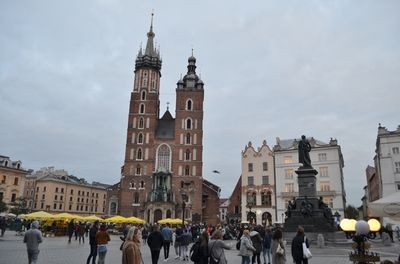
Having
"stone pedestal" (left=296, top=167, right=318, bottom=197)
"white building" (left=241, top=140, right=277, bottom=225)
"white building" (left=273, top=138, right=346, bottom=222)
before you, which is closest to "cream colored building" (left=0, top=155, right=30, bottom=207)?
"white building" (left=241, top=140, right=277, bottom=225)

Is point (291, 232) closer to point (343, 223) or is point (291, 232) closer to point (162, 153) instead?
point (343, 223)

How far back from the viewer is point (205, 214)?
6850 centimetres

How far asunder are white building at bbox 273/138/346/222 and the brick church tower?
15.4 metres

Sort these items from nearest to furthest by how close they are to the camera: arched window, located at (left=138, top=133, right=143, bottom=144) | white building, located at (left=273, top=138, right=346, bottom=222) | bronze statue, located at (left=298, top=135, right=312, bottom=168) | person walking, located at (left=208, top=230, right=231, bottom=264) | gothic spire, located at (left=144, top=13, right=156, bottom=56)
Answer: person walking, located at (left=208, top=230, right=231, bottom=264), bronze statue, located at (left=298, top=135, right=312, bottom=168), white building, located at (left=273, top=138, right=346, bottom=222), arched window, located at (left=138, top=133, right=143, bottom=144), gothic spire, located at (left=144, top=13, right=156, bottom=56)

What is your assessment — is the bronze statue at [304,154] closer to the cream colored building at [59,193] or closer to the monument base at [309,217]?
the monument base at [309,217]

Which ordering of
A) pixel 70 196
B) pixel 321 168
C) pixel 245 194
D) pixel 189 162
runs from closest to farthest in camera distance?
pixel 321 168 < pixel 245 194 < pixel 189 162 < pixel 70 196

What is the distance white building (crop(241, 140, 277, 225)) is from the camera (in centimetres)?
5728

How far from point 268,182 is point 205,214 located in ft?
53.7

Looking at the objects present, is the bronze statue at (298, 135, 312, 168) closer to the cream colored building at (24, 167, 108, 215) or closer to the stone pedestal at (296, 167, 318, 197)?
the stone pedestal at (296, 167, 318, 197)

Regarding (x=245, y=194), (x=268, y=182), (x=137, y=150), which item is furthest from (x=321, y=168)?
(x=137, y=150)

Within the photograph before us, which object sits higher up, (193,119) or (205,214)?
(193,119)

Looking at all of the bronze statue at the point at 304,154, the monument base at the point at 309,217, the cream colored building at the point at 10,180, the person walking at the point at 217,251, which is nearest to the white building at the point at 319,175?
the bronze statue at the point at 304,154

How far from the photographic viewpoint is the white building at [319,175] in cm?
5347

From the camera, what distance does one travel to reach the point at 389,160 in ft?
165
